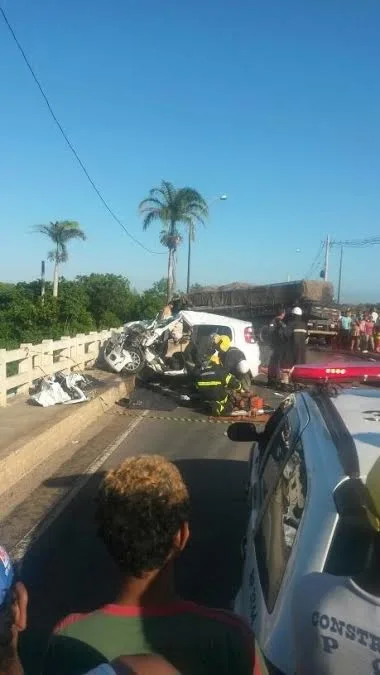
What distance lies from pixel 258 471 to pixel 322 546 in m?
2.27

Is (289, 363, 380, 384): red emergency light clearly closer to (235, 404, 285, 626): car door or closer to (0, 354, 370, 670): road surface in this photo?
(235, 404, 285, 626): car door

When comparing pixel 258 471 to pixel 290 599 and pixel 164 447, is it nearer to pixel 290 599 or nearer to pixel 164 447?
pixel 290 599

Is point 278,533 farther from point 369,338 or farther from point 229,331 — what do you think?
point 369,338

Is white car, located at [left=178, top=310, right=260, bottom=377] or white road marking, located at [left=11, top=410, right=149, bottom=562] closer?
white road marking, located at [left=11, top=410, right=149, bottom=562]

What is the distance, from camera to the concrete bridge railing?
39.5 ft

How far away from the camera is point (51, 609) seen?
15.5 ft

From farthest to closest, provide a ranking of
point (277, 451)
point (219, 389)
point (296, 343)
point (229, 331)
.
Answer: point (229, 331)
point (296, 343)
point (219, 389)
point (277, 451)

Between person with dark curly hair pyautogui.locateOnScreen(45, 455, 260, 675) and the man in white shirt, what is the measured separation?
32 centimetres

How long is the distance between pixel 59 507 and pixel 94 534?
3.34 feet

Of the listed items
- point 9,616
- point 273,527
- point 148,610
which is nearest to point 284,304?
point 273,527

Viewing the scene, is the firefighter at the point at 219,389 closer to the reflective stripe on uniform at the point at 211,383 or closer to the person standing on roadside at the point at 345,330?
the reflective stripe on uniform at the point at 211,383

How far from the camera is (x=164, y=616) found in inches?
74.4

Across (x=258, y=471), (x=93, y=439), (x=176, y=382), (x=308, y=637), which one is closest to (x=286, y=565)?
(x=308, y=637)

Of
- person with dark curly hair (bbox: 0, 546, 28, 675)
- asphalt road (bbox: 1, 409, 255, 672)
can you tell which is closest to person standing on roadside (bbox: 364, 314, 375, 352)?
asphalt road (bbox: 1, 409, 255, 672)
